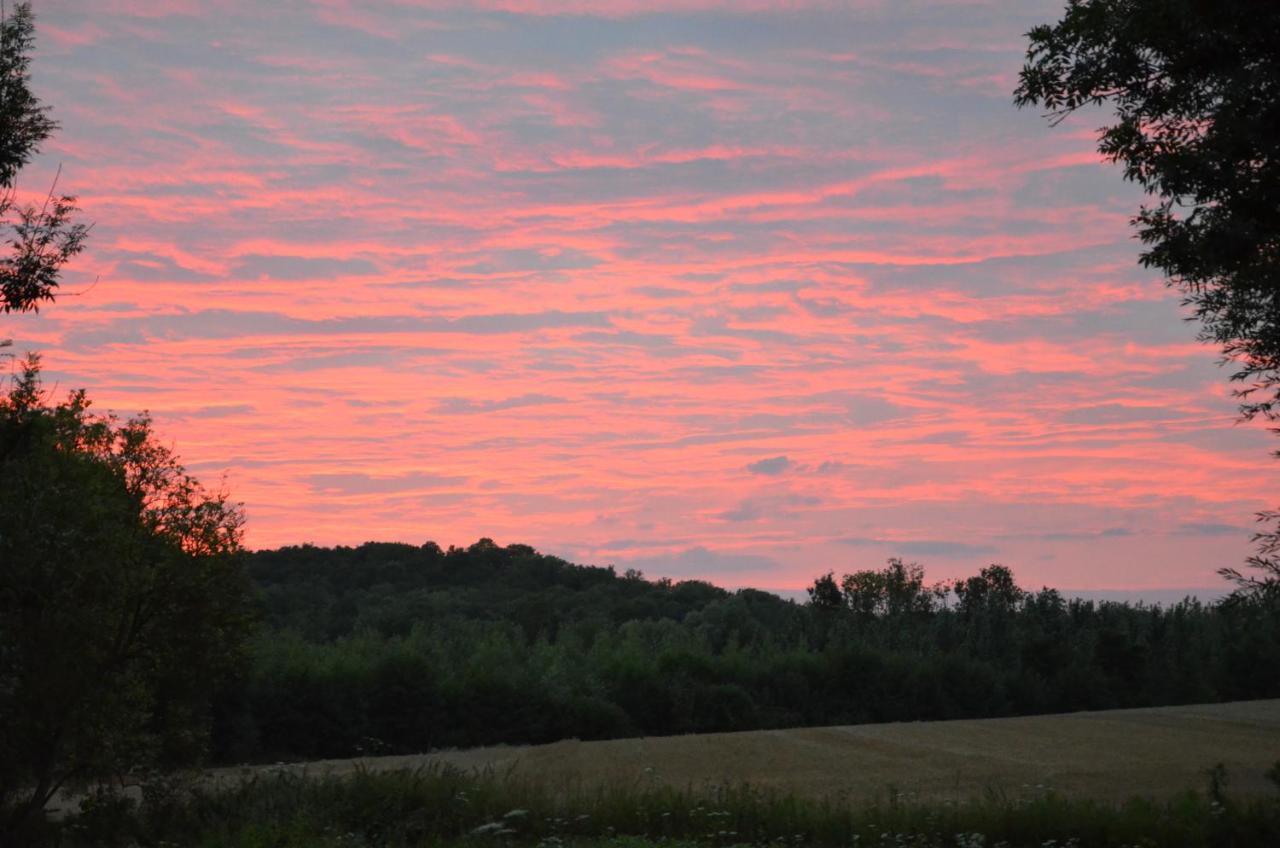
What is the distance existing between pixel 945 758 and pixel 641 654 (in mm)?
22002

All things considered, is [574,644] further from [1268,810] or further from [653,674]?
[1268,810]

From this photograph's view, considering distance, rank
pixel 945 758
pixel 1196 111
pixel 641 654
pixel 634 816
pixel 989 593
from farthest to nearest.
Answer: pixel 989 593 < pixel 641 654 < pixel 945 758 < pixel 634 816 < pixel 1196 111

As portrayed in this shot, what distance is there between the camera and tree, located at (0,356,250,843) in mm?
19156

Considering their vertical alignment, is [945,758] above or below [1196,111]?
below

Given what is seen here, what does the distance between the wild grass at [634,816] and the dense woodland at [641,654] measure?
15.8 meters

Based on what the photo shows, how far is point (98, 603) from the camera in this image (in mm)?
20109

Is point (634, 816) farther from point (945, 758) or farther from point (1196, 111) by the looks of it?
point (945, 758)

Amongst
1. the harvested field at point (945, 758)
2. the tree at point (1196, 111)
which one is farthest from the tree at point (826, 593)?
the tree at point (1196, 111)

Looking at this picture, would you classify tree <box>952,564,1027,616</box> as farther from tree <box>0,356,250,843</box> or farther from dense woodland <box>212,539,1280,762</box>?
tree <box>0,356,250,843</box>

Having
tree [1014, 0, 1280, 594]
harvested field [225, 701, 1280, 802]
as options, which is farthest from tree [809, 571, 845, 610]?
tree [1014, 0, 1280, 594]

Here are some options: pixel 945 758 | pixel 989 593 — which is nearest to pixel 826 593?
pixel 989 593

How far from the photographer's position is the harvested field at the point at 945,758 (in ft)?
99.6

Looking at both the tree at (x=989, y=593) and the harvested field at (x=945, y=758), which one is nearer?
the harvested field at (x=945, y=758)

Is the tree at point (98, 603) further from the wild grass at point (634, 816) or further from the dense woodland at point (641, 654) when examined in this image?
the dense woodland at point (641, 654)
